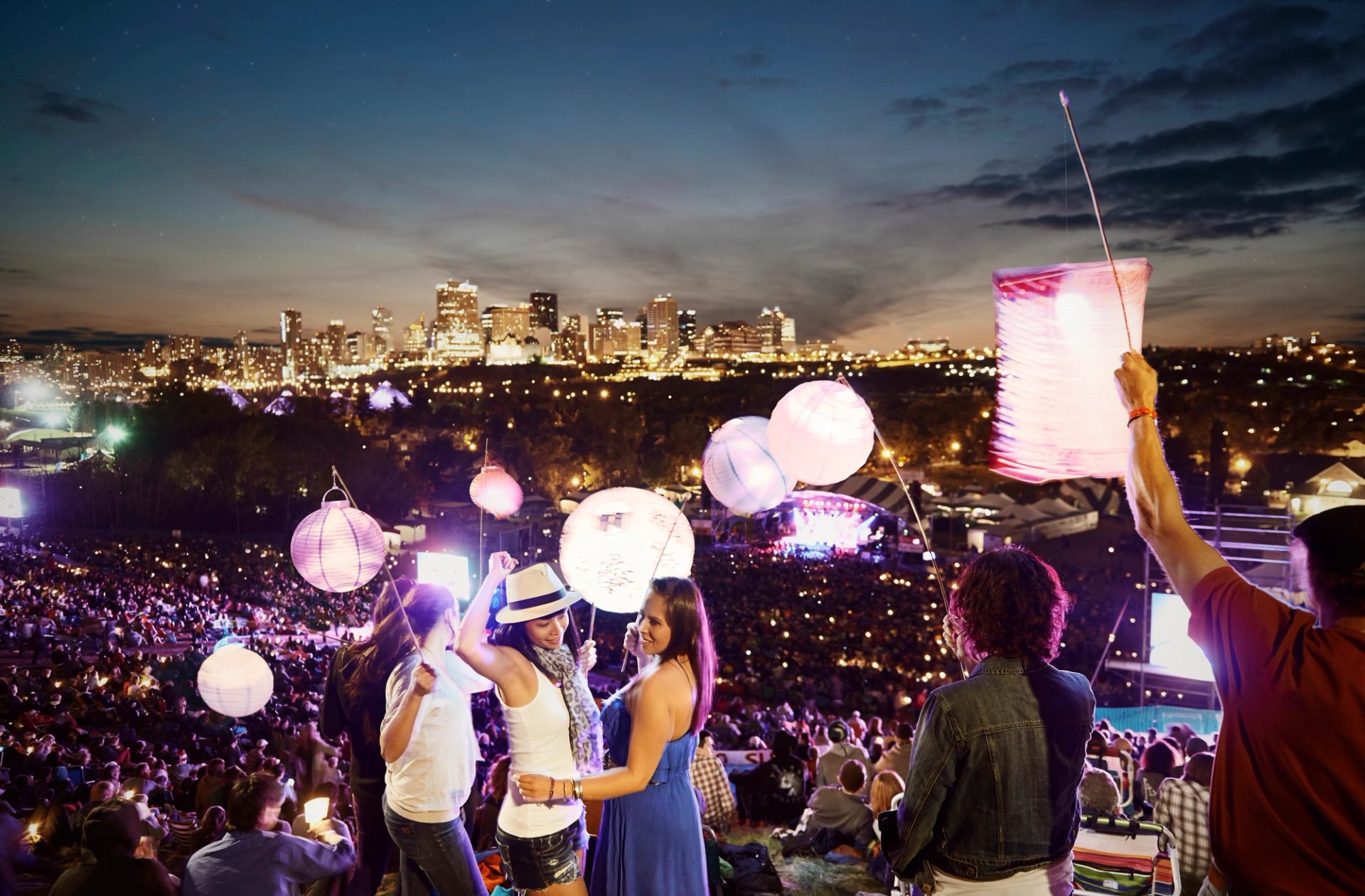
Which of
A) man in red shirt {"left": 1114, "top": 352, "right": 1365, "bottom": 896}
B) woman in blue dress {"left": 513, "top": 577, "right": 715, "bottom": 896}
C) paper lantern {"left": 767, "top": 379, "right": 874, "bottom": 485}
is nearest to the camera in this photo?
man in red shirt {"left": 1114, "top": 352, "right": 1365, "bottom": 896}

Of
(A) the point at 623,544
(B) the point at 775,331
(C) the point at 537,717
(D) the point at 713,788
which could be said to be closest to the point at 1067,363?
(C) the point at 537,717

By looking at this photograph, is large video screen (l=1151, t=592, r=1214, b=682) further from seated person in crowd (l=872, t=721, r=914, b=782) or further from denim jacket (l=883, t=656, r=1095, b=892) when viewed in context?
denim jacket (l=883, t=656, r=1095, b=892)

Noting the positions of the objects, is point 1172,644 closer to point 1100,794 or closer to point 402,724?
point 1100,794

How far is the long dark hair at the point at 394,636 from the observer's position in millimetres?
3303

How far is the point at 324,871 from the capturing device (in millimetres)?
2961

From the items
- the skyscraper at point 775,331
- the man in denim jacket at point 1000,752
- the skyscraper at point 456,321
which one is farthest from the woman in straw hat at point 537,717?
the skyscraper at point 456,321

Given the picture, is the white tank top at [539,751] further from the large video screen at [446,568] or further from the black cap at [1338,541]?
the large video screen at [446,568]

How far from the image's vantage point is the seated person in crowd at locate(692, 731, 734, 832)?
5.12 meters

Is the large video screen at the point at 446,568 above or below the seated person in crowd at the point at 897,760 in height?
below

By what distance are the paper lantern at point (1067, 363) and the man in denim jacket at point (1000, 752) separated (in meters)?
1.02

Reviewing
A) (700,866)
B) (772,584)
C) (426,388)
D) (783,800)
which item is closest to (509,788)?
(700,866)

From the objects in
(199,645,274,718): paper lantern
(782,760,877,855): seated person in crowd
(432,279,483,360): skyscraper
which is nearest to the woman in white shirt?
(782,760,877,855): seated person in crowd


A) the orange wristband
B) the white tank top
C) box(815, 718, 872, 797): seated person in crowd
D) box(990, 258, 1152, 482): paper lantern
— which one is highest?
box(990, 258, 1152, 482): paper lantern

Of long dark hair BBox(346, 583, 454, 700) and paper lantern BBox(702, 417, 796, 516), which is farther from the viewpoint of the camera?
paper lantern BBox(702, 417, 796, 516)
